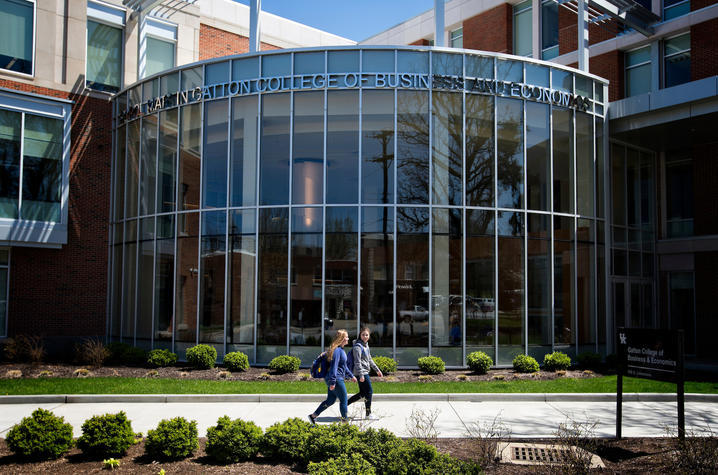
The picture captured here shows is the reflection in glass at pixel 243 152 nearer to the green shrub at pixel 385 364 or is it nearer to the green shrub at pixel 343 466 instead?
the green shrub at pixel 385 364

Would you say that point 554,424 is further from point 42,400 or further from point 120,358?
point 120,358

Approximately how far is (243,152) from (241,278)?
406cm

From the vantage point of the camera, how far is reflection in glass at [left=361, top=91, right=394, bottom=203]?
18.4m

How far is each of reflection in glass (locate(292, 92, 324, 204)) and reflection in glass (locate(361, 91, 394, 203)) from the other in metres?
1.37

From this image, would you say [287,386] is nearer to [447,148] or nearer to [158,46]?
[447,148]

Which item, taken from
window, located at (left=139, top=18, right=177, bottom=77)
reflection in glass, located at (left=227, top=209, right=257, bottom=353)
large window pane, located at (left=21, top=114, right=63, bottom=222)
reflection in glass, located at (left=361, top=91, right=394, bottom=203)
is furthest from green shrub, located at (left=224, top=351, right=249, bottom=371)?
window, located at (left=139, top=18, right=177, bottom=77)

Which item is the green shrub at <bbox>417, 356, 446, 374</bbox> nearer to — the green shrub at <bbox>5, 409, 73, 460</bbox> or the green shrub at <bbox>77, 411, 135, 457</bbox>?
the green shrub at <bbox>77, 411, 135, 457</bbox>

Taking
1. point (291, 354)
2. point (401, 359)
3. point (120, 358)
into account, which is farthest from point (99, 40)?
point (401, 359)

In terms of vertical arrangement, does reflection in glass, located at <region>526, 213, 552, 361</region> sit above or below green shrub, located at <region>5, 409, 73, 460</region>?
above

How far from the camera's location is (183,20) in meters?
26.9

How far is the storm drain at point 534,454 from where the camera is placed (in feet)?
25.5

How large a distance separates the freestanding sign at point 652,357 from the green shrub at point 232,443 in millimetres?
5722

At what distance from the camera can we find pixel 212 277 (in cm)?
1927

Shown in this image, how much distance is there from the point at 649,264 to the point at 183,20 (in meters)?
22.6
